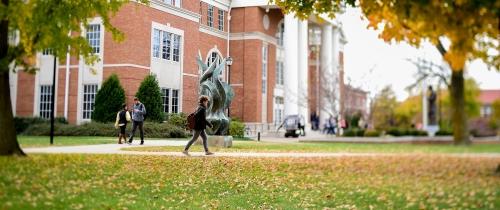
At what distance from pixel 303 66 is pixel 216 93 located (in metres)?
18.1

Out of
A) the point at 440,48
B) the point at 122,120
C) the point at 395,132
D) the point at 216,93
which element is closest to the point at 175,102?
the point at 122,120

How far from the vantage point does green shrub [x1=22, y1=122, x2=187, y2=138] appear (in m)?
5.94

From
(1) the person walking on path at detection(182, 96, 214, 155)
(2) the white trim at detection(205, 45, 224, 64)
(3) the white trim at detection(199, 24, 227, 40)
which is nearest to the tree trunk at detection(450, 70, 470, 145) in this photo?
(3) the white trim at detection(199, 24, 227, 40)

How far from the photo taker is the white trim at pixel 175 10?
7844 mm

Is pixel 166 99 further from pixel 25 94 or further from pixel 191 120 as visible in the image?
pixel 25 94

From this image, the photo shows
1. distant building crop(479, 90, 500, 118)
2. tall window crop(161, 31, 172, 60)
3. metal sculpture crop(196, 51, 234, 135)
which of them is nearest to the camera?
distant building crop(479, 90, 500, 118)

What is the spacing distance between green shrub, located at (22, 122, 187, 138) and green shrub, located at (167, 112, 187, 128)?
6 cm

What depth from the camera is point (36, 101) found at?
571 centimetres

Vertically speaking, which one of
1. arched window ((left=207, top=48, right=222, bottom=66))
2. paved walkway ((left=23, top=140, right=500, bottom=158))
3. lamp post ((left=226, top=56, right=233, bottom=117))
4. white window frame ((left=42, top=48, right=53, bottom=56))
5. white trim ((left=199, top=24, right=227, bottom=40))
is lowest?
paved walkway ((left=23, top=140, right=500, bottom=158))

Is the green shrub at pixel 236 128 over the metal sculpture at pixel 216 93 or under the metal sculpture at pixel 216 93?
under

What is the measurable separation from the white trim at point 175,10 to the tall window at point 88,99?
5.80 ft

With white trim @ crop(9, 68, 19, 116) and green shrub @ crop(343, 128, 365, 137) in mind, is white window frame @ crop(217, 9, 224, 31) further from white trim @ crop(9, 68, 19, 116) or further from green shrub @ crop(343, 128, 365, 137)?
white trim @ crop(9, 68, 19, 116)

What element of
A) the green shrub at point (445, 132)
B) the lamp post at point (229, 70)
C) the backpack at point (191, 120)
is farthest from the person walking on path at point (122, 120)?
the green shrub at point (445, 132)

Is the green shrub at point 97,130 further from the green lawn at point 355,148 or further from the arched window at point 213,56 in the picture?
the arched window at point 213,56
